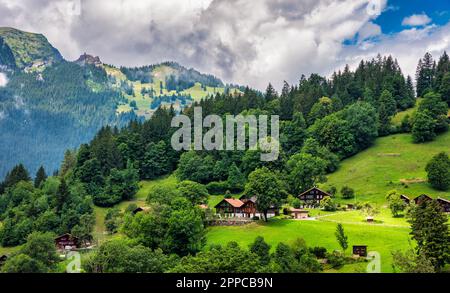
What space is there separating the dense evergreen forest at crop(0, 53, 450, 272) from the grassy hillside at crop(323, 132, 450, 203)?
118 inches

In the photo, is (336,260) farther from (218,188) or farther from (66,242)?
(218,188)

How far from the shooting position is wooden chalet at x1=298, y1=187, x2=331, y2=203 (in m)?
89.6

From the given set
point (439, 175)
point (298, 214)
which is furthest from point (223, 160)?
point (439, 175)

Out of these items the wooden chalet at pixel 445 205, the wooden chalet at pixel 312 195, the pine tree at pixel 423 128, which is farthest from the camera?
the pine tree at pixel 423 128

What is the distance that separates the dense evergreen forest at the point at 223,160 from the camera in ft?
242

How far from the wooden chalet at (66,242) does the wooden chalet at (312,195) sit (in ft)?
133

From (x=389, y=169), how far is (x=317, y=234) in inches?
1736

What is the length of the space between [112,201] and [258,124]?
41.4m

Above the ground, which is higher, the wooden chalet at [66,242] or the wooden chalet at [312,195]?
the wooden chalet at [312,195]

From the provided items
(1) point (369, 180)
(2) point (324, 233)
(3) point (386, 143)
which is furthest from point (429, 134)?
(2) point (324, 233)

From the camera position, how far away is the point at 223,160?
11125cm

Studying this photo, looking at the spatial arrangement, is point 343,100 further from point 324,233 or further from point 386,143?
point 324,233

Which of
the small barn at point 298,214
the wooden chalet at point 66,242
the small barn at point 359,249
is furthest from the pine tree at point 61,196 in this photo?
the small barn at point 359,249

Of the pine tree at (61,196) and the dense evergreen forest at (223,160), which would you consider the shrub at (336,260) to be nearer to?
the dense evergreen forest at (223,160)
